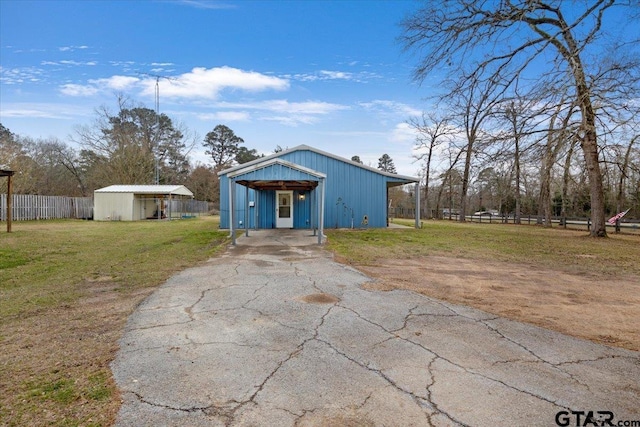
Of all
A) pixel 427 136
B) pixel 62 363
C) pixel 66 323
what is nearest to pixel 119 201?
pixel 66 323

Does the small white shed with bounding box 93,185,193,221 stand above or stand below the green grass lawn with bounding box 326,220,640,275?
above

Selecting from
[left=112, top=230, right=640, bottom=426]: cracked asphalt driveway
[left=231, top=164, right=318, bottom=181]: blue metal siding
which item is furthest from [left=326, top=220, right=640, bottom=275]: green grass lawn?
[left=112, top=230, right=640, bottom=426]: cracked asphalt driveway

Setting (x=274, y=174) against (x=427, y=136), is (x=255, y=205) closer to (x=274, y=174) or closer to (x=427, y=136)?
(x=274, y=174)

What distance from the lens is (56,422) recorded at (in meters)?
2.16

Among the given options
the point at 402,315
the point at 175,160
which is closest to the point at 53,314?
the point at 402,315

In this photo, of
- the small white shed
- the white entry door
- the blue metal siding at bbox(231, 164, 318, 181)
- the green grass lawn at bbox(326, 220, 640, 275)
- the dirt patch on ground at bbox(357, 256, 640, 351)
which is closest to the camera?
the dirt patch on ground at bbox(357, 256, 640, 351)

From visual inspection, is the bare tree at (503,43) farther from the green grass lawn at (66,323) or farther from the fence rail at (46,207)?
the fence rail at (46,207)

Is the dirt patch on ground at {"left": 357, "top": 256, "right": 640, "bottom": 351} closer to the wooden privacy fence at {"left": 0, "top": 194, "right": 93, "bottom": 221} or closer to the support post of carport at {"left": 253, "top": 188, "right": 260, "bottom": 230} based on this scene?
the support post of carport at {"left": 253, "top": 188, "right": 260, "bottom": 230}

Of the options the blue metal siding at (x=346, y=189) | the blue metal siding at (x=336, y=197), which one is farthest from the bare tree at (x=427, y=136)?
the blue metal siding at (x=346, y=189)

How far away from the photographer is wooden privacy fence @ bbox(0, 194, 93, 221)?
69.1 feet

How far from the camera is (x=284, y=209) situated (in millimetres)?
17000

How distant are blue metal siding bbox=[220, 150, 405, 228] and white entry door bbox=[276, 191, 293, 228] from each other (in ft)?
Result: 0.76

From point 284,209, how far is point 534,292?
12518 mm

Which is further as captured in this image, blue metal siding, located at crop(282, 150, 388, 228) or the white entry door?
blue metal siding, located at crop(282, 150, 388, 228)
